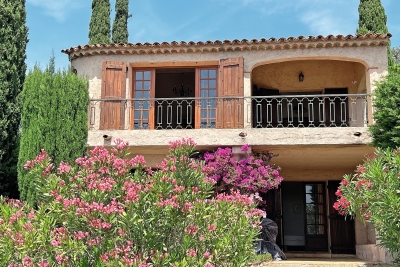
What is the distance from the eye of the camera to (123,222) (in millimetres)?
4828

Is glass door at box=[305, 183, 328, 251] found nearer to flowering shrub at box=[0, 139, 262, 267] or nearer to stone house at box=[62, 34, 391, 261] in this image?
stone house at box=[62, 34, 391, 261]

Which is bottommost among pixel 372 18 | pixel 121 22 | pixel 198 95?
pixel 198 95

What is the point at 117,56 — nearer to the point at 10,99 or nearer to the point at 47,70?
the point at 47,70

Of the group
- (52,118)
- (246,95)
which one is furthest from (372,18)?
(52,118)

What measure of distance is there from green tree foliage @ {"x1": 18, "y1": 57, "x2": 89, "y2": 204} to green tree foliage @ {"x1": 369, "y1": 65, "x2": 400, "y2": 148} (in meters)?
7.31

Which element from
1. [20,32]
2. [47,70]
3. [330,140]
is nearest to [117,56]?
[47,70]

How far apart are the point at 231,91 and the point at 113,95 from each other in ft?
10.7

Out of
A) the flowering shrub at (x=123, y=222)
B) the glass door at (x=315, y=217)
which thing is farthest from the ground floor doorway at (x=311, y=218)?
the flowering shrub at (x=123, y=222)

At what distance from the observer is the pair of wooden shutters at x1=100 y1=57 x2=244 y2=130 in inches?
490

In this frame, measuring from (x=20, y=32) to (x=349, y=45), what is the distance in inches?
364

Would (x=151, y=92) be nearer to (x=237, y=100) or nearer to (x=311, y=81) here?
(x=237, y=100)

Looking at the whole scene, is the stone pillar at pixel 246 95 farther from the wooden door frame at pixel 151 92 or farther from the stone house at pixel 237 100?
the wooden door frame at pixel 151 92

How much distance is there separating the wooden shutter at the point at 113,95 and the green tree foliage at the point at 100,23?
9752 millimetres

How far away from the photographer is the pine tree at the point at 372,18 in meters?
18.4
